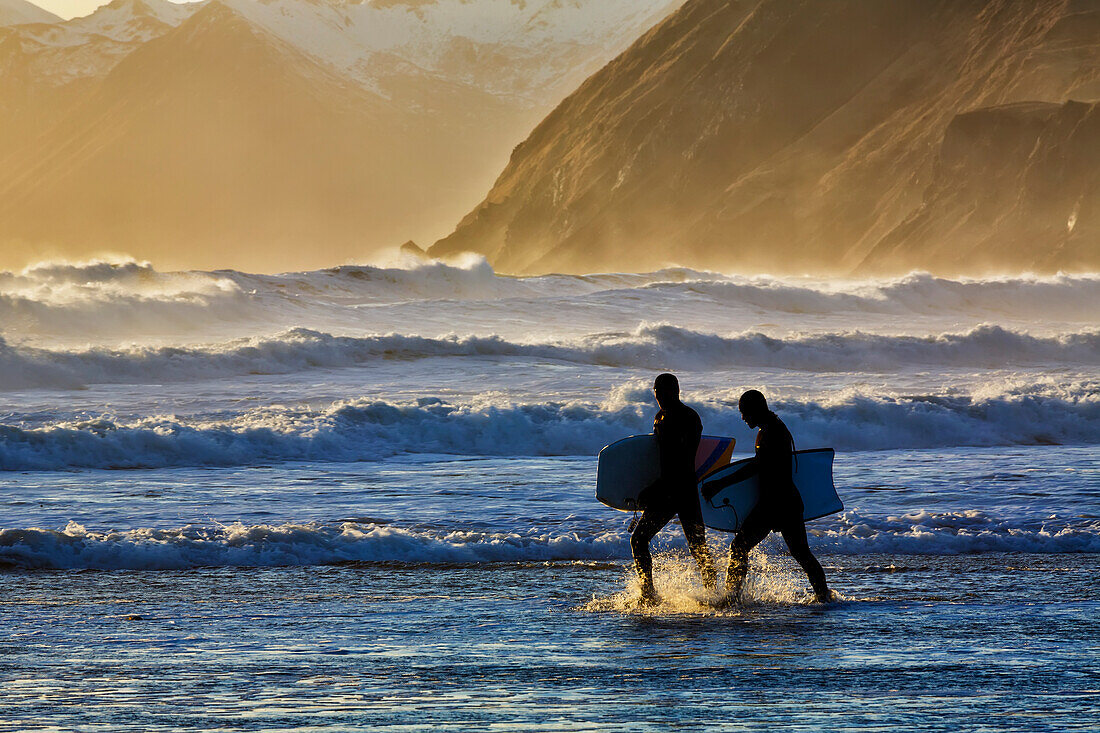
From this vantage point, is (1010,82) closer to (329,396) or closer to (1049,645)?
(329,396)

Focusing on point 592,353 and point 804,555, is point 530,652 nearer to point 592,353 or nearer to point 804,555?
point 804,555

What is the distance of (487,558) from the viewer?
10.5m

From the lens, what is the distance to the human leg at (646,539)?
821 centimetres

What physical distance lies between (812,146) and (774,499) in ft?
342

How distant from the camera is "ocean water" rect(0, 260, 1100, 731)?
20.0 feet

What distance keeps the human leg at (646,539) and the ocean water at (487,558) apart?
16 cm

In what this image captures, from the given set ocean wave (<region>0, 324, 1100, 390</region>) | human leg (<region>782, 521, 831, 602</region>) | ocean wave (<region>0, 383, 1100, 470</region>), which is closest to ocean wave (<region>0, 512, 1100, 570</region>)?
human leg (<region>782, 521, 831, 602</region>)

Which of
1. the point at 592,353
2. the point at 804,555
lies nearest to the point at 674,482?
the point at 804,555

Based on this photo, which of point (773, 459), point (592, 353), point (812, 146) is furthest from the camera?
point (812, 146)

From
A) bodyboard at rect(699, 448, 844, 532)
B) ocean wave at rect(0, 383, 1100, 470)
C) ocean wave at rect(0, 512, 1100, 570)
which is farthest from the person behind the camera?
ocean wave at rect(0, 383, 1100, 470)

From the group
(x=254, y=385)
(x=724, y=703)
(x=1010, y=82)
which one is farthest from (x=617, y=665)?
(x=1010, y=82)

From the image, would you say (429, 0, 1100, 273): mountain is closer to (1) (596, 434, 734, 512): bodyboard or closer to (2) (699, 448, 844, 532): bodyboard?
(2) (699, 448, 844, 532): bodyboard

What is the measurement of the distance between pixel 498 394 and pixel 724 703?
17756mm

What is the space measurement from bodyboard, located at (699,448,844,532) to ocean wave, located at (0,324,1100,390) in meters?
20.6
